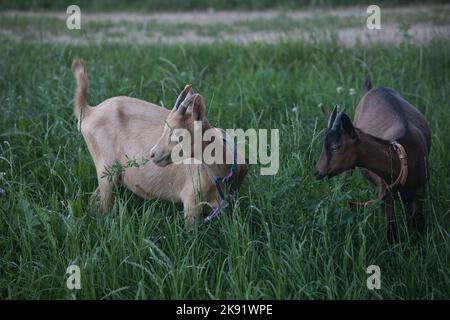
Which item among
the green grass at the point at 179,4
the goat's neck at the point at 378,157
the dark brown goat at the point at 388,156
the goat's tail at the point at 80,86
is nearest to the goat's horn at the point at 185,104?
the dark brown goat at the point at 388,156

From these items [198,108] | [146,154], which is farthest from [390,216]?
[146,154]

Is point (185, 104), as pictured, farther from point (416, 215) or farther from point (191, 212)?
point (416, 215)

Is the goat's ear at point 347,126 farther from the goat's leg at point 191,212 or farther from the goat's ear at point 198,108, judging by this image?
the goat's leg at point 191,212

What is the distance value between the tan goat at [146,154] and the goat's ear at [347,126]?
65cm

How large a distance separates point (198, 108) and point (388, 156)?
1.15 m

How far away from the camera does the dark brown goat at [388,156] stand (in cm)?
375

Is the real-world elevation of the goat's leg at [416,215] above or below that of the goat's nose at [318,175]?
below

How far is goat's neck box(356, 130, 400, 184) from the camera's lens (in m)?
3.86

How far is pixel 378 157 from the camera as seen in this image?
153 inches

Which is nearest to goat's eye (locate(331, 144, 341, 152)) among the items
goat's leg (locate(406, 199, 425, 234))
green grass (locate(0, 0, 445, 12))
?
goat's leg (locate(406, 199, 425, 234))

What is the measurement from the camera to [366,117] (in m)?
4.64
